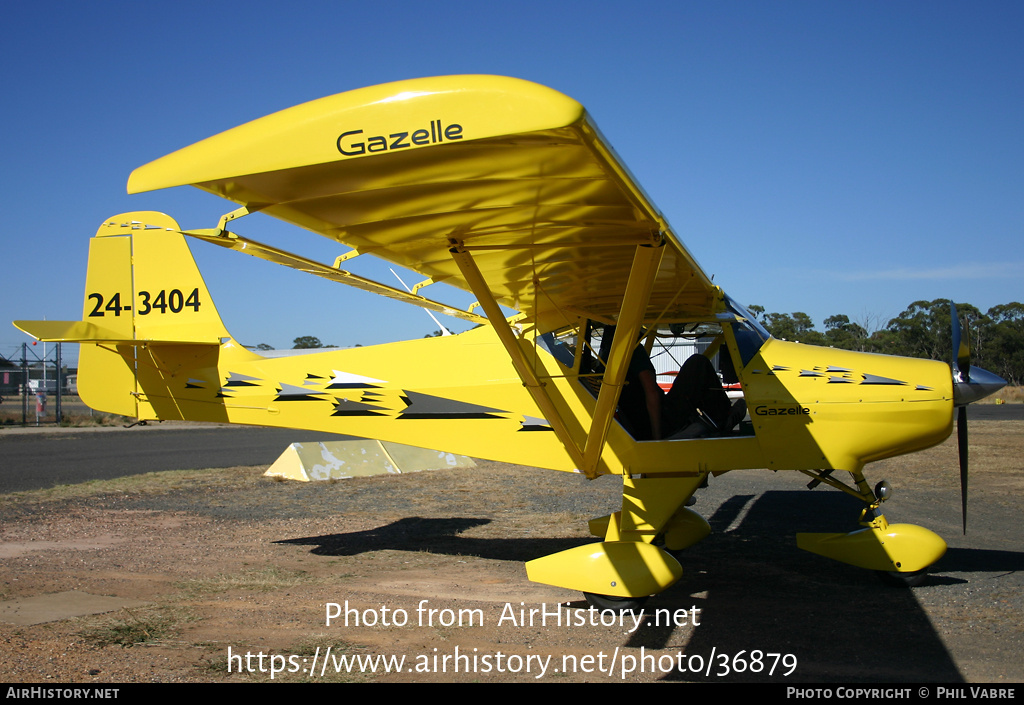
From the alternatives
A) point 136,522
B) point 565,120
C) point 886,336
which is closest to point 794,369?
point 565,120

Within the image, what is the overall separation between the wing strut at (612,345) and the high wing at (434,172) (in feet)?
0.26

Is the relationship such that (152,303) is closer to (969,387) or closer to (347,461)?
(347,461)

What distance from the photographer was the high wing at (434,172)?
2646 millimetres

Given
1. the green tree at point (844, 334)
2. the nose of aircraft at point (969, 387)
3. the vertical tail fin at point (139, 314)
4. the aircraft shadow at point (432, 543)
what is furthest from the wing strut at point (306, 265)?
the green tree at point (844, 334)

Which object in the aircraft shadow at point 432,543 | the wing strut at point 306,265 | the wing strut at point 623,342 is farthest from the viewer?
the aircraft shadow at point 432,543

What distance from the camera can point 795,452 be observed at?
17.5 ft

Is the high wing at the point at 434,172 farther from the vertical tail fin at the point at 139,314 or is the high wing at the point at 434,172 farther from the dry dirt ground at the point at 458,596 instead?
the vertical tail fin at the point at 139,314

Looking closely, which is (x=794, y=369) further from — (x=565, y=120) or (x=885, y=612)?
(x=565, y=120)

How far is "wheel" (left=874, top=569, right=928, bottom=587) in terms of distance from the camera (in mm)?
5195

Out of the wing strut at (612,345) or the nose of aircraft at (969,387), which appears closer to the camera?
the wing strut at (612,345)

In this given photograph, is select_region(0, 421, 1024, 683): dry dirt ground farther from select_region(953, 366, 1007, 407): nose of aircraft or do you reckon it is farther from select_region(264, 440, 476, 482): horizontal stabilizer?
select_region(264, 440, 476, 482): horizontal stabilizer

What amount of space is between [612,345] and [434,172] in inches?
80.5

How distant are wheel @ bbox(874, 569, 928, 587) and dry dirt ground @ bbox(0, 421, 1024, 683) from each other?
0.23ft
